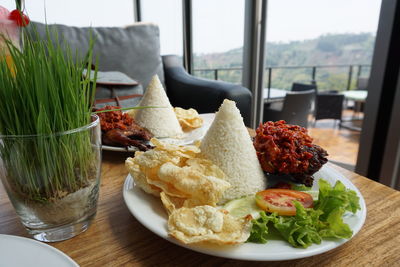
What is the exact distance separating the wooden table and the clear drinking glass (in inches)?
1.8

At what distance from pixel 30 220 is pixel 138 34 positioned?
1740 mm

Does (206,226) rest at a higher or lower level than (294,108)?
higher

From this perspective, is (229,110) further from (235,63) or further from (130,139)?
(235,63)

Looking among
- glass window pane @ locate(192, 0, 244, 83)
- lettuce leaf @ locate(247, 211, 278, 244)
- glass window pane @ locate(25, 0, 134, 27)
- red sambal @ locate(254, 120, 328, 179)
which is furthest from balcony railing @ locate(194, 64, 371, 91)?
lettuce leaf @ locate(247, 211, 278, 244)

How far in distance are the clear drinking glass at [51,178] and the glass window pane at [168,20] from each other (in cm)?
274

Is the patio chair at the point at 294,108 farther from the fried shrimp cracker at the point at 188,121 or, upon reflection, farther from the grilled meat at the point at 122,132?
the grilled meat at the point at 122,132

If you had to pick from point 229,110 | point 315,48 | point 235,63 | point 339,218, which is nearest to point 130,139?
point 229,110

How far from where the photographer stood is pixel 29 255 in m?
0.36

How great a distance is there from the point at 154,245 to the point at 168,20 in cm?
329

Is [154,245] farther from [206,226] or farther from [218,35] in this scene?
[218,35]

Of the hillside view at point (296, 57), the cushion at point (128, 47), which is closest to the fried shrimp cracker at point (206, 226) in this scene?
the cushion at point (128, 47)

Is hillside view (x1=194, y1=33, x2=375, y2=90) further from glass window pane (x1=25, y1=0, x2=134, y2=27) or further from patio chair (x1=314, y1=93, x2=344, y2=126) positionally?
glass window pane (x1=25, y1=0, x2=134, y2=27)

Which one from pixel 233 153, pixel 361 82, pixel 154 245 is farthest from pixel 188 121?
pixel 361 82

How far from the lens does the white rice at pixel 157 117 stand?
87 centimetres
